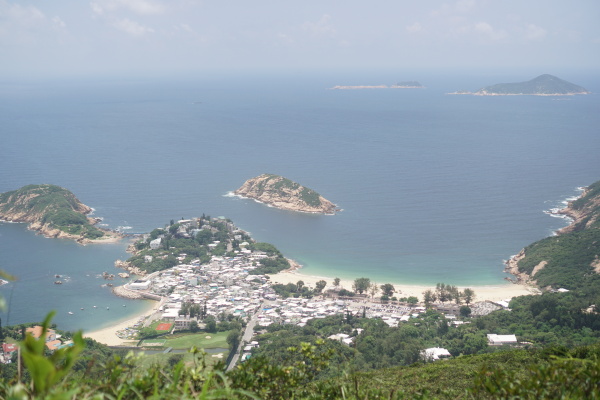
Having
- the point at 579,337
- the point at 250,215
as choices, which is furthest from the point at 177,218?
the point at 579,337

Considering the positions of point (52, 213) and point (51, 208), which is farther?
point (51, 208)

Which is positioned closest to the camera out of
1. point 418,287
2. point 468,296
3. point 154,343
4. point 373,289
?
point 154,343

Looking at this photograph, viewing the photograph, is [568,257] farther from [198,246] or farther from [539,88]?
[539,88]

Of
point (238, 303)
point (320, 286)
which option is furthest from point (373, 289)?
point (238, 303)

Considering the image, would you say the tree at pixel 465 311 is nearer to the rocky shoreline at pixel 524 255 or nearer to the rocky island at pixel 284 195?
the rocky shoreline at pixel 524 255

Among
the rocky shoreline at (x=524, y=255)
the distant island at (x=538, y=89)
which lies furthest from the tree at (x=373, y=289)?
the distant island at (x=538, y=89)
